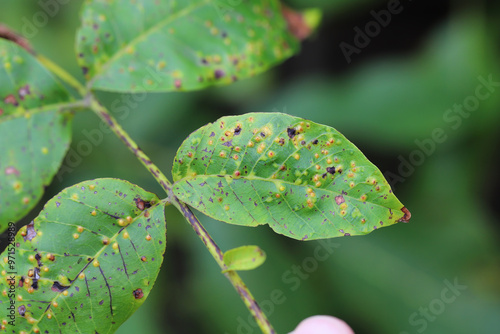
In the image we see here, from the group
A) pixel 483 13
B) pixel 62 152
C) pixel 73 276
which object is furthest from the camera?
pixel 483 13

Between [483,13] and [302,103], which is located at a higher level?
[302,103]

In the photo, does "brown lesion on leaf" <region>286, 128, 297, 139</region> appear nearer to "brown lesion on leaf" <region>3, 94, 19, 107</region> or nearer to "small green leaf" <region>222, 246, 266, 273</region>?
"small green leaf" <region>222, 246, 266, 273</region>

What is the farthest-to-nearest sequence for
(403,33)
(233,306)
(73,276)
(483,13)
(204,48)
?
(403,33), (483,13), (233,306), (204,48), (73,276)

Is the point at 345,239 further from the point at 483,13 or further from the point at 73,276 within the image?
the point at 73,276

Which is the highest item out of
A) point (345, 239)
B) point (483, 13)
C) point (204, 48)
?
point (204, 48)

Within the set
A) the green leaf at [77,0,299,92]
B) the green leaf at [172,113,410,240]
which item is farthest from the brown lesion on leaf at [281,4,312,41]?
the green leaf at [172,113,410,240]

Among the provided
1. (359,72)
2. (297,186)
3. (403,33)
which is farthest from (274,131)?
(403,33)
